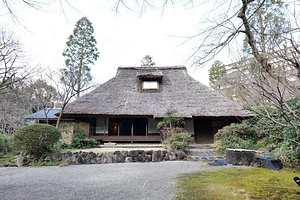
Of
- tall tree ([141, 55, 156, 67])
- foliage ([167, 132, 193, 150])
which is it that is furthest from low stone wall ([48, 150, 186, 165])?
tall tree ([141, 55, 156, 67])

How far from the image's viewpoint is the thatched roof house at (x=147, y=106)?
31.2ft

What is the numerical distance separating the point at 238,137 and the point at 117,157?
4914mm

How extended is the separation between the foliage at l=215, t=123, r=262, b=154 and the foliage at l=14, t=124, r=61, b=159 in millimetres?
6622

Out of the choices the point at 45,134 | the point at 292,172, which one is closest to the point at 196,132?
the point at 292,172

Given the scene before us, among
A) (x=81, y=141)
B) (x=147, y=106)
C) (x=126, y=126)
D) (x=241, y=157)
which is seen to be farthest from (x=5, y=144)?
(x=241, y=157)

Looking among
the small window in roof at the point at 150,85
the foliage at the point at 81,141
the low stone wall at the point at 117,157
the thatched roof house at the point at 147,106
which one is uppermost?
the small window in roof at the point at 150,85

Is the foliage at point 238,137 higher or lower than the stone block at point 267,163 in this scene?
higher

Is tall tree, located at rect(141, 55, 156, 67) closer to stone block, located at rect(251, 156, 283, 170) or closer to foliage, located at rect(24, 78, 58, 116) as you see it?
foliage, located at rect(24, 78, 58, 116)

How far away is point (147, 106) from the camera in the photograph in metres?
10.2

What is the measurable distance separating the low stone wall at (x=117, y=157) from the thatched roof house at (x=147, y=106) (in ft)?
10.3

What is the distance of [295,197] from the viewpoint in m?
2.30

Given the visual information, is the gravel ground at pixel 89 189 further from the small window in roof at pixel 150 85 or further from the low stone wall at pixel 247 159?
the small window in roof at pixel 150 85

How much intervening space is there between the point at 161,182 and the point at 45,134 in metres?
4.91

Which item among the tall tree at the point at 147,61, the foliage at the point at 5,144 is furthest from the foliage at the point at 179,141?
the tall tree at the point at 147,61
